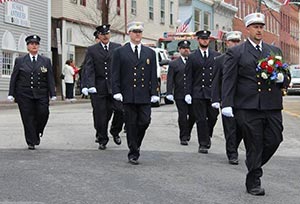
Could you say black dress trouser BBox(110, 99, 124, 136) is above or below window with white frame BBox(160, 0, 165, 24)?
below

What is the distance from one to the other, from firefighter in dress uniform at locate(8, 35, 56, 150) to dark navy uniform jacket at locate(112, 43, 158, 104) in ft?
6.32

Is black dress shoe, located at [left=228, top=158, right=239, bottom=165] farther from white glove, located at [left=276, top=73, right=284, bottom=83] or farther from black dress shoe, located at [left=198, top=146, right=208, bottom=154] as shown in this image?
white glove, located at [left=276, top=73, right=284, bottom=83]

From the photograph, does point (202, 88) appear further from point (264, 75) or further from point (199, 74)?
point (264, 75)

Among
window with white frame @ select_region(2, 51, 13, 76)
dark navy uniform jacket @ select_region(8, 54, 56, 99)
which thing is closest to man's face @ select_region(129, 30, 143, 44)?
dark navy uniform jacket @ select_region(8, 54, 56, 99)

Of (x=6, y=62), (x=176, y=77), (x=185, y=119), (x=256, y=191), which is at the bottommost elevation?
(x=256, y=191)

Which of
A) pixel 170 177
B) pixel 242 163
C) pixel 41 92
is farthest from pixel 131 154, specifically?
pixel 41 92

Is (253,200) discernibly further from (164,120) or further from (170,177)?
(164,120)

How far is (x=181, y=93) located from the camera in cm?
1146

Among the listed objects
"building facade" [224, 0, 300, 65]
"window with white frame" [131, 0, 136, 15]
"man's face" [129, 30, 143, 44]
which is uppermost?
"building facade" [224, 0, 300, 65]

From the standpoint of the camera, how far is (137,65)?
8.91 metres

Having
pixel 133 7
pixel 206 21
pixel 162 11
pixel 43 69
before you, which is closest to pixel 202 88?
pixel 43 69

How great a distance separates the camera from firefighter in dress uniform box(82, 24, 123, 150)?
1015cm

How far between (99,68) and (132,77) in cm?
150

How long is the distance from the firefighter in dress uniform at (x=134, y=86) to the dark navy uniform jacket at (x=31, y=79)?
195cm
